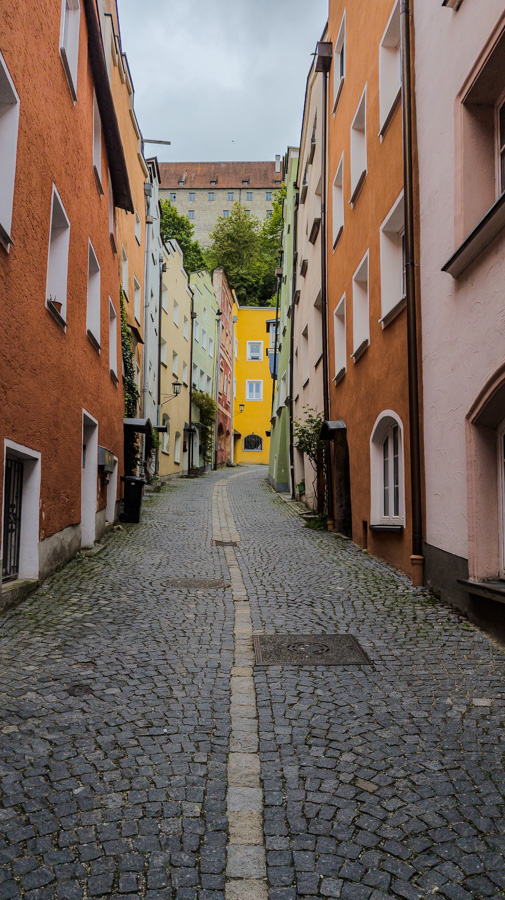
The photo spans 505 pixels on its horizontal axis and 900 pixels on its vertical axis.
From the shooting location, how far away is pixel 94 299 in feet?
38.9

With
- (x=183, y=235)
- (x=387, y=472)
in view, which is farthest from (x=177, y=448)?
(x=183, y=235)

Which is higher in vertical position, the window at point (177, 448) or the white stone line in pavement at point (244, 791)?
the window at point (177, 448)

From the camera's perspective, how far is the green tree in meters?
49.1

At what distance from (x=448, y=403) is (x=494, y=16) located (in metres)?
3.33

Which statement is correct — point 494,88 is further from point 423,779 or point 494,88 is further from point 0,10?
point 423,779

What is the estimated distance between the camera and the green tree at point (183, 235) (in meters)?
49.1

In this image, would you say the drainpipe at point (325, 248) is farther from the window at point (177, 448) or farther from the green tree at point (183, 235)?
the green tree at point (183, 235)

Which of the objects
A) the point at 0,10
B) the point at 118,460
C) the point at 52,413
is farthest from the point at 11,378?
the point at 118,460

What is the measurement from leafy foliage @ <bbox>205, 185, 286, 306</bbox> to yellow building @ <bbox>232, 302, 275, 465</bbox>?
170 inches

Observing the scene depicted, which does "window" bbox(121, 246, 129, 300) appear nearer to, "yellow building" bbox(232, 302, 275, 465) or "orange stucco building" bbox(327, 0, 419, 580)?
"orange stucco building" bbox(327, 0, 419, 580)

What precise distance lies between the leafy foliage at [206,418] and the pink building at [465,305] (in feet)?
91.1

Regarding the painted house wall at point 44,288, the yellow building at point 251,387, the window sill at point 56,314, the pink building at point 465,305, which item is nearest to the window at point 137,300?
the painted house wall at point 44,288

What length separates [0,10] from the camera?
5625 mm

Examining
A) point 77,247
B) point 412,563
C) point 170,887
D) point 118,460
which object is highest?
point 77,247
